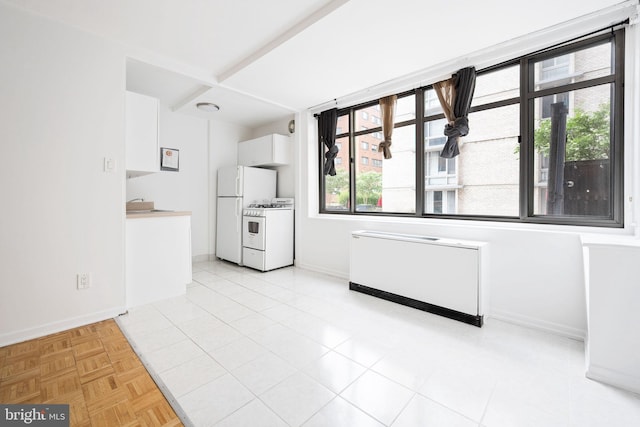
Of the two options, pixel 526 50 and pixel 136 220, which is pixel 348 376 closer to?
pixel 136 220

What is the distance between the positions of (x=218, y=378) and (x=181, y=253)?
73.3 inches

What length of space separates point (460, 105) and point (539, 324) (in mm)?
2156

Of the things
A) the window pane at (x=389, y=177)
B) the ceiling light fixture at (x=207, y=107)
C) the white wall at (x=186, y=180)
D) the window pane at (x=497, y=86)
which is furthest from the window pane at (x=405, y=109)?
the white wall at (x=186, y=180)

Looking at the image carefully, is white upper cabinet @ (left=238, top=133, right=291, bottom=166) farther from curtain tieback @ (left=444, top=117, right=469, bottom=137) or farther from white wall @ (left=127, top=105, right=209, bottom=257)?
curtain tieback @ (left=444, top=117, right=469, bottom=137)

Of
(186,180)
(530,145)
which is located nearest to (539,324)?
(530,145)

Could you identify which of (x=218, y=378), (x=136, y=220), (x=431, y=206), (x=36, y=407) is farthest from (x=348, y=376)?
(x=136, y=220)

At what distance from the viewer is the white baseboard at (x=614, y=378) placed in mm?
1572

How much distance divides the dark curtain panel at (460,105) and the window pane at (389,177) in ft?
1.86

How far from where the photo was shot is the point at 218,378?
171 centimetres

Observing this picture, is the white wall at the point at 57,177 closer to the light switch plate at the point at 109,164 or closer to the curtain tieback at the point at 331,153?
the light switch plate at the point at 109,164

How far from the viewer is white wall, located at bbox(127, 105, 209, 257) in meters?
4.30

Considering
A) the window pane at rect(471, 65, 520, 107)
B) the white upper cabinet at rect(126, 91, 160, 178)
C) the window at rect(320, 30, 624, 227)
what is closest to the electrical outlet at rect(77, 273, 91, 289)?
the white upper cabinet at rect(126, 91, 160, 178)

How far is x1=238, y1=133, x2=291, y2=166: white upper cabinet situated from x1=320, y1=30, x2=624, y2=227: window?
188cm

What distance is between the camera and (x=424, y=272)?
2.73m
